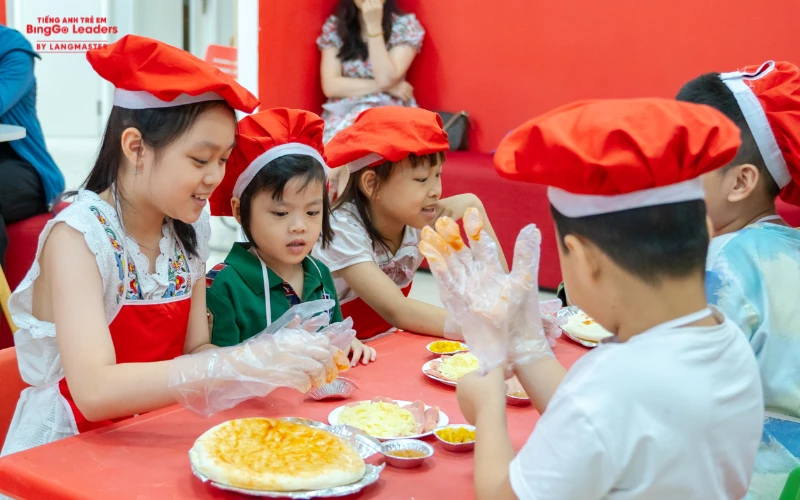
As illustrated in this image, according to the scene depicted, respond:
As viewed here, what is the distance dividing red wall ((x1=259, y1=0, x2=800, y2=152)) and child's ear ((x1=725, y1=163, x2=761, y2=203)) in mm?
3224

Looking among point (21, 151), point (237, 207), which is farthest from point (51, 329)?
point (21, 151)

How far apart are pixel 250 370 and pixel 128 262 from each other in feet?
1.30

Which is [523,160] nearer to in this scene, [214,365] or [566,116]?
[566,116]

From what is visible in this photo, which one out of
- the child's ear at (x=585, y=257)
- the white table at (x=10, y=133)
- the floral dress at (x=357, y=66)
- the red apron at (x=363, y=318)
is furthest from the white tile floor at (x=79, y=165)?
the child's ear at (x=585, y=257)

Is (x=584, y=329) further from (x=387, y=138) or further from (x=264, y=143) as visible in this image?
(x=264, y=143)

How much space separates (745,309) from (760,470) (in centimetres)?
28

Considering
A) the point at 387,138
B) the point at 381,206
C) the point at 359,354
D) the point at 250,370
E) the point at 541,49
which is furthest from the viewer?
the point at 541,49

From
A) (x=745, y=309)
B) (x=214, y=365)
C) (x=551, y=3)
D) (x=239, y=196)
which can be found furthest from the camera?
(x=551, y=3)

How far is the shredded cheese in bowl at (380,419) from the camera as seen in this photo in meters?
1.40

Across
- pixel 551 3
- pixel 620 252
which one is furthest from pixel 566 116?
pixel 551 3

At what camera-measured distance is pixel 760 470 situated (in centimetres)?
149

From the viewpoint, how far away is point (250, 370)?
4.60 ft

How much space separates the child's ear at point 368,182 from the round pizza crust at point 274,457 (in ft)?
3.60

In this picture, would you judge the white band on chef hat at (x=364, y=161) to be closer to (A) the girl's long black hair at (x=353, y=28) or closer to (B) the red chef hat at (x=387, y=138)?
(B) the red chef hat at (x=387, y=138)
